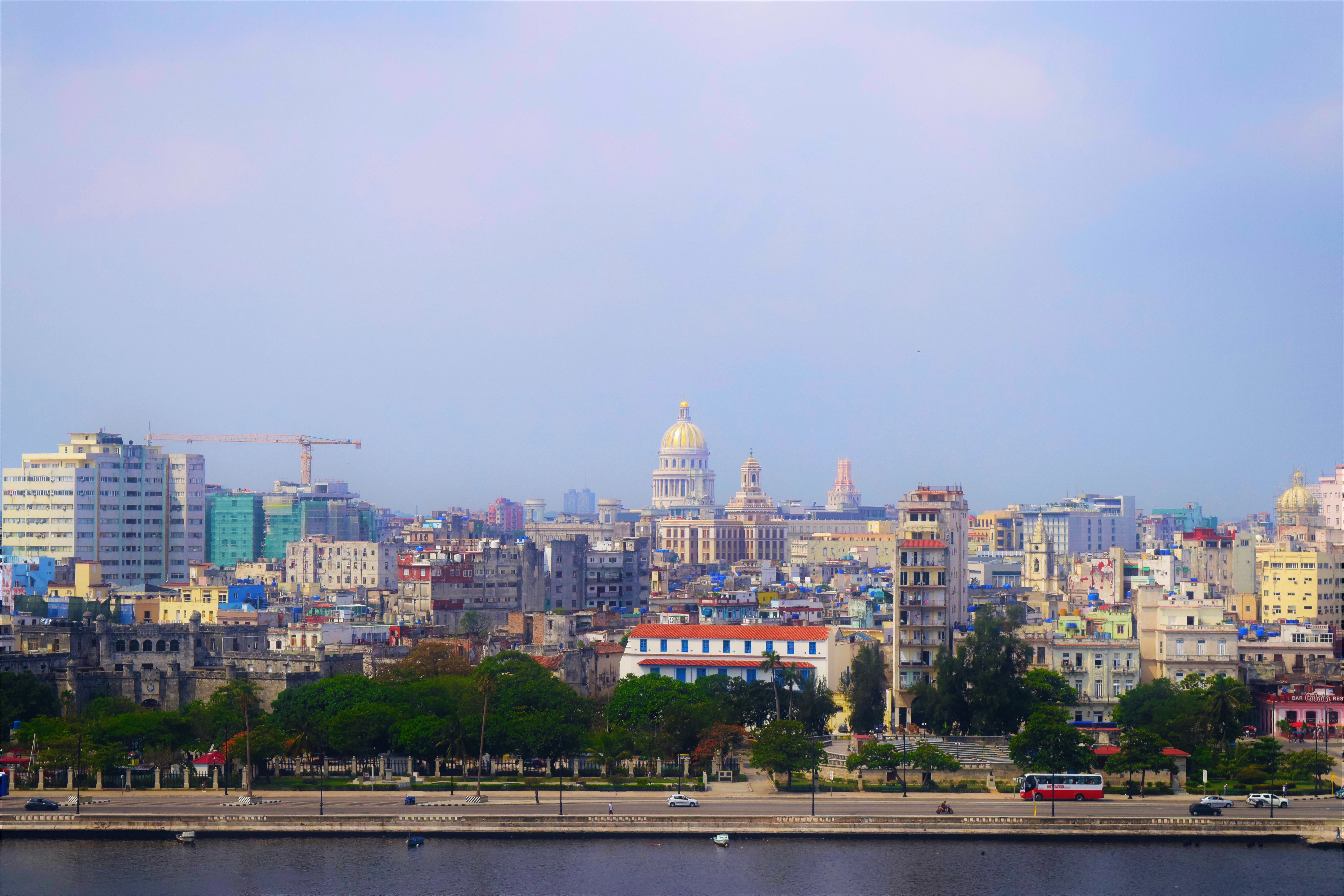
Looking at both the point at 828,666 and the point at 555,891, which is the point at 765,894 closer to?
the point at 555,891

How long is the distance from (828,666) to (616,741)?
625 inches

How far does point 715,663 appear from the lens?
78.2 meters

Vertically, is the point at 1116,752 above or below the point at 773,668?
below

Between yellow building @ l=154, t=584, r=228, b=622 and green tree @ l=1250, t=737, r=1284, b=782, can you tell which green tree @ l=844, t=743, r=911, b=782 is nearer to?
green tree @ l=1250, t=737, r=1284, b=782

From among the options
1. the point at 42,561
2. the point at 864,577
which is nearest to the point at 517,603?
the point at 42,561

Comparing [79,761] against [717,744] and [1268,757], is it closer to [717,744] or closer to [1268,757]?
[717,744]

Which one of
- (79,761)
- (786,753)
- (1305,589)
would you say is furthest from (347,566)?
(786,753)

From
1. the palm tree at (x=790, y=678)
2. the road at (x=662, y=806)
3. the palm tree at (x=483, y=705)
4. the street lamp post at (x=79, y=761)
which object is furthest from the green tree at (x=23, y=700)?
the palm tree at (x=790, y=678)

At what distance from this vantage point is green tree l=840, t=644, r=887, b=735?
242 feet

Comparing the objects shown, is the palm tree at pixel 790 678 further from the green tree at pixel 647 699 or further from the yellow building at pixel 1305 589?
the yellow building at pixel 1305 589

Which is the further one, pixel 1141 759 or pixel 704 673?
pixel 704 673

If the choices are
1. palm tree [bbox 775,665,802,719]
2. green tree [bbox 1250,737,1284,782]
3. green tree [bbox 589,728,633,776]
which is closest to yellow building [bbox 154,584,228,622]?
palm tree [bbox 775,665,802,719]

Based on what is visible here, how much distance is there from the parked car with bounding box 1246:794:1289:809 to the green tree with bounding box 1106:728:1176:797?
3.62 meters

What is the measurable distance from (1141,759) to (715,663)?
849 inches
